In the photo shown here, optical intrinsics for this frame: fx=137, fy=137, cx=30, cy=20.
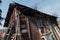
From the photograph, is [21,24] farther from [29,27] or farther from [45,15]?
[45,15]

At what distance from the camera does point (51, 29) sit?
1706 cm

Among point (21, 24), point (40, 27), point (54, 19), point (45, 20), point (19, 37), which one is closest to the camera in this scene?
point (19, 37)

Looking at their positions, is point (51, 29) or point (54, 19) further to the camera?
point (54, 19)

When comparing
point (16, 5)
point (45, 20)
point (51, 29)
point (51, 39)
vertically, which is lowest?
point (51, 39)

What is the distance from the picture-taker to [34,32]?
617 inches

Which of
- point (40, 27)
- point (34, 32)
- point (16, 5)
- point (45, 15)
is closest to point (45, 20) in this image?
point (45, 15)

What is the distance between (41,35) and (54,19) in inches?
173

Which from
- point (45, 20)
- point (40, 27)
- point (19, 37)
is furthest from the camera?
point (45, 20)

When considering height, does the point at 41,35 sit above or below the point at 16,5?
below

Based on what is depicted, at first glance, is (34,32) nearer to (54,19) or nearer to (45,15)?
(45,15)

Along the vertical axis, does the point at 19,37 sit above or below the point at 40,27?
below

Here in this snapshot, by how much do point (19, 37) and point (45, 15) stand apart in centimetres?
575

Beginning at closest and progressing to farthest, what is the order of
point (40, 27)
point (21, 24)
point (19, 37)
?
point (19, 37), point (21, 24), point (40, 27)

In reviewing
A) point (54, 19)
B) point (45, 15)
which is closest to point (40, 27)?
point (45, 15)
